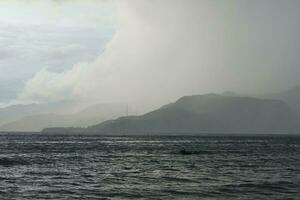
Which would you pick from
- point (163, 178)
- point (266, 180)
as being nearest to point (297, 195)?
point (266, 180)

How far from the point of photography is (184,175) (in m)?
56.5

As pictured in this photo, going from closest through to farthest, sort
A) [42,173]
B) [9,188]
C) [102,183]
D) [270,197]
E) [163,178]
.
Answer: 1. [270,197]
2. [9,188]
3. [102,183]
4. [163,178]
5. [42,173]

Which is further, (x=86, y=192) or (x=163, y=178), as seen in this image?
(x=163, y=178)

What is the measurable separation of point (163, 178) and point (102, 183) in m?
8.03

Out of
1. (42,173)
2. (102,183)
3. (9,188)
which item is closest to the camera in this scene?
(9,188)

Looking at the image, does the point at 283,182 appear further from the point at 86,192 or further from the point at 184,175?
the point at 86,192

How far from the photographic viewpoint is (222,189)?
4350cm

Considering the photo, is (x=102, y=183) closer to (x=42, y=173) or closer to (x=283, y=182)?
(x=42, y=173)

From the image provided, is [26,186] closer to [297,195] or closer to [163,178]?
[163,178]

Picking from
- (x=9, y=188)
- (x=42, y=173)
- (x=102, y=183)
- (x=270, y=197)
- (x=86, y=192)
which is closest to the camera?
(x=270, y=197)

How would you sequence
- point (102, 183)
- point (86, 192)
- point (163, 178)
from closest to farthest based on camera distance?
point (86, 192) → point (102, 183) → point (163, 178)

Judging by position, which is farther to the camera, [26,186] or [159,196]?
[26,186]

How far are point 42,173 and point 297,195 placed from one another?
112 feet

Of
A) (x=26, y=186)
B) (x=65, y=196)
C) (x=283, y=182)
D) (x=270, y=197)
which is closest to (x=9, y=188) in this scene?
(x=26, y=186)
